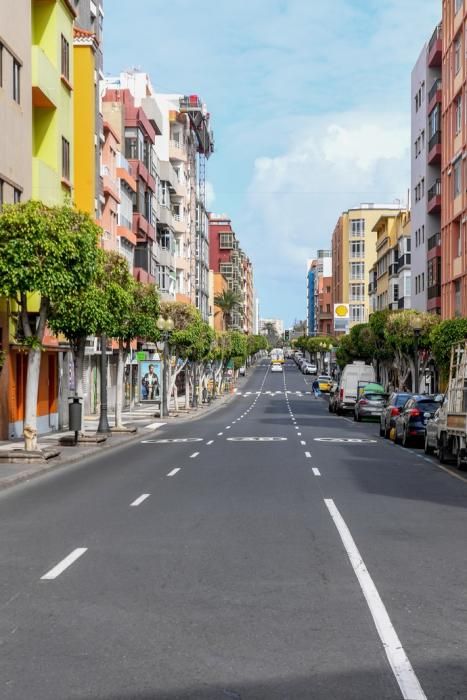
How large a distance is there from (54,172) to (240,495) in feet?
70.4

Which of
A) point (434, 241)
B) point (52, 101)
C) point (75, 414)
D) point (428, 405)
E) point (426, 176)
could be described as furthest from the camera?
point (426, 176)

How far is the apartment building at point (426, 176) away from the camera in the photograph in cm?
6266

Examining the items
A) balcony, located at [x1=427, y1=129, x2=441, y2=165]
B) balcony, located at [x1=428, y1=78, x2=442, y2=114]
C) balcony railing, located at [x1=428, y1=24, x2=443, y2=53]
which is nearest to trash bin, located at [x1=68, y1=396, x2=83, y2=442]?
balcony, located at [x1=427, y1=129, x2=441, y2=165]

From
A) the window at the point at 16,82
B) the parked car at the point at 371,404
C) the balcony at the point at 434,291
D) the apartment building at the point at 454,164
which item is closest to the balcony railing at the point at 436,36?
the apartment building at the point at 454,164

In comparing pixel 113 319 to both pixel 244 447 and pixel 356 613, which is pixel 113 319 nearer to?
pixel 244 447

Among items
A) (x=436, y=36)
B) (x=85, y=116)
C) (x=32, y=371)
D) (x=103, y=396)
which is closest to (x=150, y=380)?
(x=436, y=36)

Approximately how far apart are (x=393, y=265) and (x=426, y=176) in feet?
99.2

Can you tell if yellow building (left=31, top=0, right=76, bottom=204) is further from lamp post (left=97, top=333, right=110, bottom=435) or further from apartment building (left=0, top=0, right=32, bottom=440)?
lamp post (left=97, top=333, right=110, bottom=435)

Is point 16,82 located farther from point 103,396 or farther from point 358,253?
point 358,253

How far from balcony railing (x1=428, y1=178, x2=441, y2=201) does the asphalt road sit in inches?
1835

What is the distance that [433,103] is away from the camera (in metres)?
62.9

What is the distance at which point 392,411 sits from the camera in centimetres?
3581

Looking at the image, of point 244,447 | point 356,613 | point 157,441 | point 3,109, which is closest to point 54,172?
point 3,109

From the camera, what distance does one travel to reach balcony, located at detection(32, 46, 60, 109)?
32.6m
